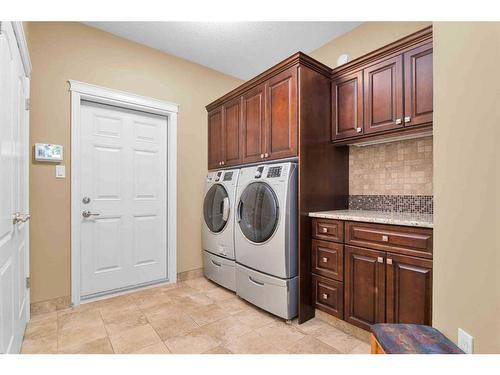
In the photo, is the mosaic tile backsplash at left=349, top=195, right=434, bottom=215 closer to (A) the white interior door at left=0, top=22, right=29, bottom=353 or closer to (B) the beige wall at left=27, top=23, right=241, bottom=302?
(B) the beige wall at left=27, top=23, right=241, bottom=302

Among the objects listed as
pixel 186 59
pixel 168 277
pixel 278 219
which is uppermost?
pixel 186 59

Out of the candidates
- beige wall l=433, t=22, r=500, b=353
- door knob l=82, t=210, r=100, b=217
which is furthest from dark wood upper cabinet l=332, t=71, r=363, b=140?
door knob l=82, t=210, r=100, b=217

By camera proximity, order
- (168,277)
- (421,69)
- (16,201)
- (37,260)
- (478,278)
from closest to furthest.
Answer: (478,278) < (16,201) < (421,69) < (37,260) < (168,277)

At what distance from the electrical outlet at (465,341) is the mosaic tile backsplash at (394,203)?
1085 millimetres

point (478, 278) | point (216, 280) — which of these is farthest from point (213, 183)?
point (478, 278)

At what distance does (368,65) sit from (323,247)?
1541 millimetres

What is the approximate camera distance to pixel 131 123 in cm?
274

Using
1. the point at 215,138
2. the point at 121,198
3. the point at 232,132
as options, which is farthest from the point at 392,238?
the point at 121,198

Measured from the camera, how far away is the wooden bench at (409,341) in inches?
38.9

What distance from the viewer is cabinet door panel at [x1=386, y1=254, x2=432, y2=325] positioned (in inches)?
57.4

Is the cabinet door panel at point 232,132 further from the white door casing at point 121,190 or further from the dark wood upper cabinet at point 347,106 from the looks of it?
the dark wood upper cabinet at point 347,106

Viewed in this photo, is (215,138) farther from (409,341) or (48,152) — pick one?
(409,341)

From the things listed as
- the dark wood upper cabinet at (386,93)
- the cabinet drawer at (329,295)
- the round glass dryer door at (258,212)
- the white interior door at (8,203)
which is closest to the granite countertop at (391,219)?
the round glass dryer door at (258,212)
